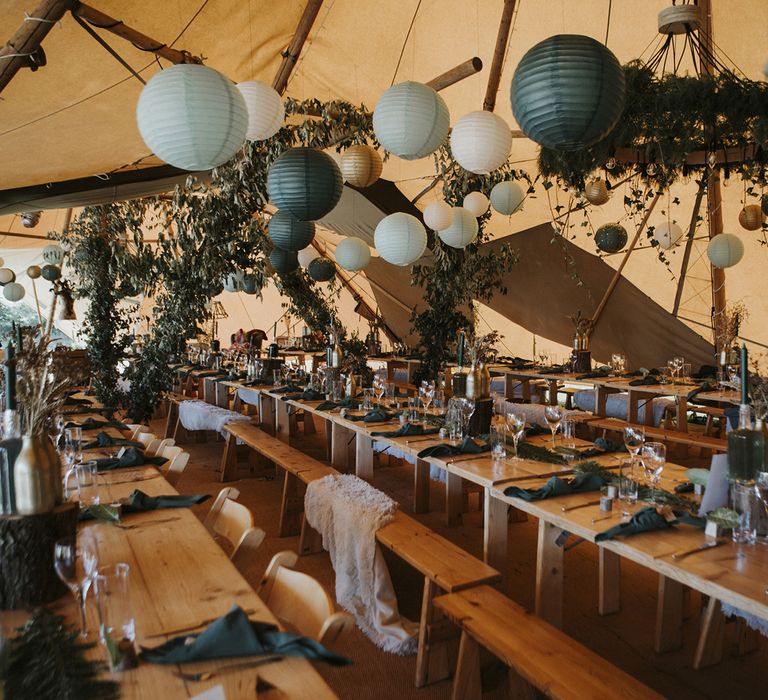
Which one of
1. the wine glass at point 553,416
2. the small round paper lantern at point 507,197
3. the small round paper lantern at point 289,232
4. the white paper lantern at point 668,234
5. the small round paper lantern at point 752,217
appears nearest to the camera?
the wine glass at point 553,416

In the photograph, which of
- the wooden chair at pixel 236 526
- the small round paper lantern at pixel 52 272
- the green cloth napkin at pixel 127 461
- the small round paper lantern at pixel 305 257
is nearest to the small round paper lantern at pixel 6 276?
the small round paper lantern at pixel 52 272

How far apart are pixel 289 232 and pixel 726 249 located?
4243 mm

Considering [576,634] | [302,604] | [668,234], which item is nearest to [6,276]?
[668,234]

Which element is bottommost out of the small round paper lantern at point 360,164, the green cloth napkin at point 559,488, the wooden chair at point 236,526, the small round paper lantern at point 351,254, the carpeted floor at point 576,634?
the carpeted floor at point 576,634

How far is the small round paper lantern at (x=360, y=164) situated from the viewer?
5.07 metres

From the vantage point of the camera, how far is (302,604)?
173 cm

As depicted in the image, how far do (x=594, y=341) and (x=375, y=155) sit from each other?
554 centimetres

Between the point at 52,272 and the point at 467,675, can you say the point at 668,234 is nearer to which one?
the point at 467,675

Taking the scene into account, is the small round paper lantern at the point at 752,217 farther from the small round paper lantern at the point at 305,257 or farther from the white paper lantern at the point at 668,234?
the small round paper lantern at the point at 305,257

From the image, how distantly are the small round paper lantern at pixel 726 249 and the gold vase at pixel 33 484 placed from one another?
627cm

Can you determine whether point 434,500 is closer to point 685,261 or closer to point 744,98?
point 744,98

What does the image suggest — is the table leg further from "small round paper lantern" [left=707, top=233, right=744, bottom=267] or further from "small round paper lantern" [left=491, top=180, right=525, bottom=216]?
"small round paper lantern" [left=707, top=233, right=744, bottom=267]

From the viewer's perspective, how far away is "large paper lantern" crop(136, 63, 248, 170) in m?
2.62

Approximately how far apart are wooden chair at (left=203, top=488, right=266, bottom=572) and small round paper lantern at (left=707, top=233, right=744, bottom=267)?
18.0 feet
